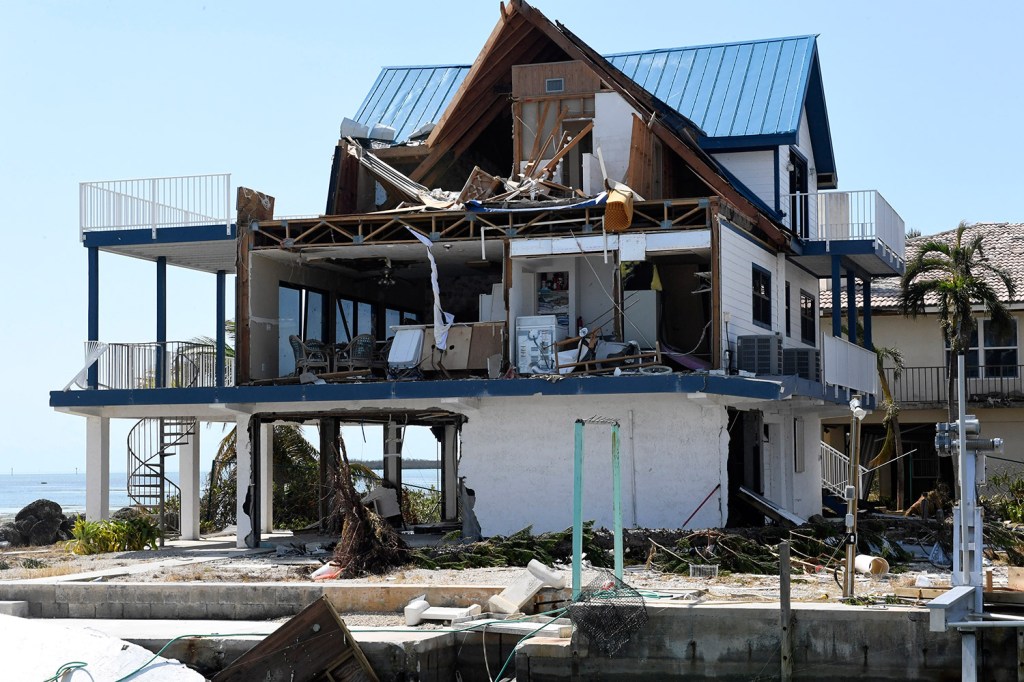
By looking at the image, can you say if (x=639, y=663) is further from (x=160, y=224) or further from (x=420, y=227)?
(x=160, y=224)

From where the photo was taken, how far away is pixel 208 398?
2747cm

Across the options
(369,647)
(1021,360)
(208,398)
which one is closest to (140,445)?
(208,398)

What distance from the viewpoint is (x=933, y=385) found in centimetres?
4191

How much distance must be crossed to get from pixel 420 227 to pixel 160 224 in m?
5.72

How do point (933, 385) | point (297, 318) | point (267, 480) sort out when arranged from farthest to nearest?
1. point (933, 385)
2. point (267, 480)
3. point (297, 318)

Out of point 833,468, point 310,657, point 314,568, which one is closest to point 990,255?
point 833,468

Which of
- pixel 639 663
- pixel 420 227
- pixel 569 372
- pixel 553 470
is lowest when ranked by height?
pixel 639 663

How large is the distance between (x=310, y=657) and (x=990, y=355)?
1163 inches

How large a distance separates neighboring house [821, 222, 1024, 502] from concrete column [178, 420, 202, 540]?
19880mm

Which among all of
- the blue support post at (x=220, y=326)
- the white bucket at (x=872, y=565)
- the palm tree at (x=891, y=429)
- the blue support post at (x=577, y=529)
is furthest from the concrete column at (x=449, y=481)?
the blue support post at (x=577, y=529)

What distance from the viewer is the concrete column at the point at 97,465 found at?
1137 inches

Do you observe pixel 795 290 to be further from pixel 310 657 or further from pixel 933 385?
pixel 310 657

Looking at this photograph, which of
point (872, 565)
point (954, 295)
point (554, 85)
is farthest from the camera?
point (954, 295)

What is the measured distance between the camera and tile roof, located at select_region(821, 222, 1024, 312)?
42781 millimetres
